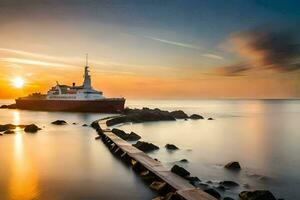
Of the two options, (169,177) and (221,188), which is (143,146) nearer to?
(221,188)

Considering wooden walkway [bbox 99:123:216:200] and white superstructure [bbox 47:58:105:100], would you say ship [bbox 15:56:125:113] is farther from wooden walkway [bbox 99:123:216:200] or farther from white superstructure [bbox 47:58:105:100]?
wooden walkway [bbox 99:123:216:200]

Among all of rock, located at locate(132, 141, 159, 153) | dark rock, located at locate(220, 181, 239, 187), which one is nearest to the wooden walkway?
rock, located at locate(132, 141, 159, 153)

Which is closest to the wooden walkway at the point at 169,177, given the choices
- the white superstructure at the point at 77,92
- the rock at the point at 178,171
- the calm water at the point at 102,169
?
the rock at the point at 178,171

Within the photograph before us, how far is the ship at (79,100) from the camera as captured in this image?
247 ft

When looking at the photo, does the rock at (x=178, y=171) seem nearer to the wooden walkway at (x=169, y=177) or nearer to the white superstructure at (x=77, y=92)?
the wooden walkway at (x=169, y=177)

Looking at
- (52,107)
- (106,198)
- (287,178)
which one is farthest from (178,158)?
(52,107)

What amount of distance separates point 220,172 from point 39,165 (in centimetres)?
1014

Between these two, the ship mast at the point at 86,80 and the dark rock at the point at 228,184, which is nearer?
the dark rock at the point at 228,184

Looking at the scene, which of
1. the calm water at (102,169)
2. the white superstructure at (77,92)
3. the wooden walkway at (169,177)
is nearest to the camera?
the wooden walkway at (169,177)

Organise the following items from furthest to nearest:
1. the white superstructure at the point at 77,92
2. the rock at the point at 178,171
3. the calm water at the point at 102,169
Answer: the white superstructure at the point at 77,92, the rock at the point at 178,171, the calm water at the point at 102,169

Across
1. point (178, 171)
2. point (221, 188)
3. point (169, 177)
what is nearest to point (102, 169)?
point (178, 171)

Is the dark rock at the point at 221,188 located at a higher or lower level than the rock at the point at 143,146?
lower

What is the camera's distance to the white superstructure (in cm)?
7962

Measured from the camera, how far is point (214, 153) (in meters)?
25.9
